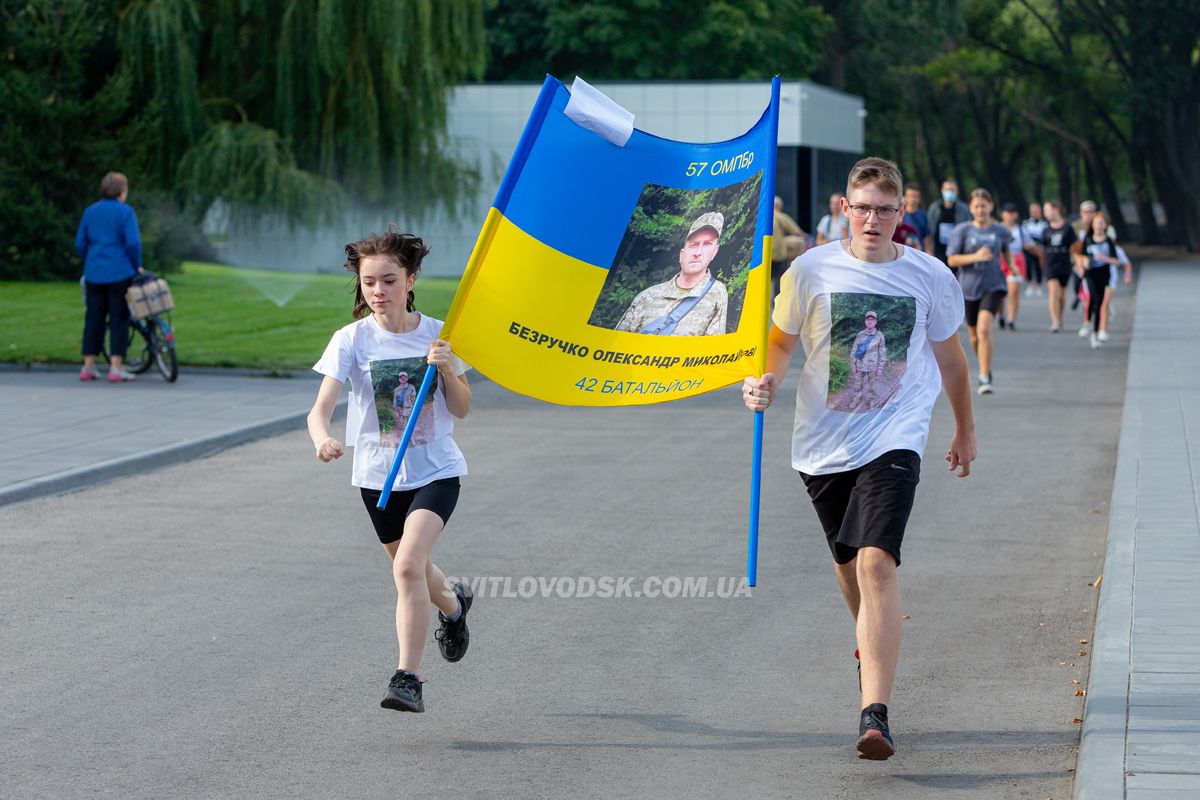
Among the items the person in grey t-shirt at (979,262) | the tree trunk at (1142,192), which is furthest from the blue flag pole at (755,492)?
the tree trunk at (1142,192)

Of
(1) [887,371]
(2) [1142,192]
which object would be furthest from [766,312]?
(2) [1142,192]

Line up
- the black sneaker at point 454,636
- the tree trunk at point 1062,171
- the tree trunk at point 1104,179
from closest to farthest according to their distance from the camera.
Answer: the black sneaker at point 454,636 → the tree trunk at point 1104,179 → the tree trunk at point 1062,171

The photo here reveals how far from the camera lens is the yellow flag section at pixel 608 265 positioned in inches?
230

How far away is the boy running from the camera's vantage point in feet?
17.9

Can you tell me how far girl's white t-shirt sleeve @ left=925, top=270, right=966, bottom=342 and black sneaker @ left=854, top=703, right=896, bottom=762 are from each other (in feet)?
3.90

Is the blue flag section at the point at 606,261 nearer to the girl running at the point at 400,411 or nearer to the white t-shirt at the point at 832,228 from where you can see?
the girl running at the point at 400,411

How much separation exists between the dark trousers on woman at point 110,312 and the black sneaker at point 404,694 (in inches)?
464

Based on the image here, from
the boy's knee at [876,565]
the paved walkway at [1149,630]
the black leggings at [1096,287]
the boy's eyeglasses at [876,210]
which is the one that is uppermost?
the boy's eyeglasses at [876,210]

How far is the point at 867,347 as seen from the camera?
5.58 meters

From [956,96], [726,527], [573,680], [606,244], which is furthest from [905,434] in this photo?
[956,96]

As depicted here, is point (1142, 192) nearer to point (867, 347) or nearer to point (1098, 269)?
point (1098, 269)

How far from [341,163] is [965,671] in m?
25.6

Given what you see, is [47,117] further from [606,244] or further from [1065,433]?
[606,244]

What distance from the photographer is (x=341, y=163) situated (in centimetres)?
3094
